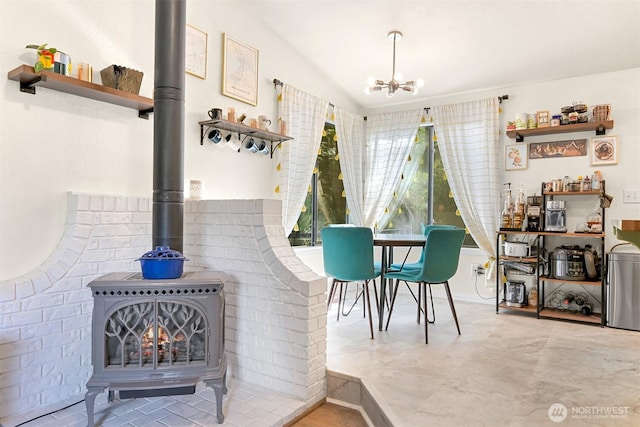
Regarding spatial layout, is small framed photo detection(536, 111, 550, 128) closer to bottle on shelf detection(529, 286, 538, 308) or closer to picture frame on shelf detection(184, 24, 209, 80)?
bottle on shelf detection(529, 286, 538, 308)

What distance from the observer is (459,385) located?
228cm

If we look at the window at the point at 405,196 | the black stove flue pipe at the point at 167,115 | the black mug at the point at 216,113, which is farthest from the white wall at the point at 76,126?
the window at the point at 405,196

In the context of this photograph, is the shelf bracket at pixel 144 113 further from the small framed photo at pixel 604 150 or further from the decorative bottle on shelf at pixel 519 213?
the small framed photo at pixel 604 150

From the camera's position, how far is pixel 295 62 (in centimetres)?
418

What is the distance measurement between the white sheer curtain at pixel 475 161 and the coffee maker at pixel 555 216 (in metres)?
0.50

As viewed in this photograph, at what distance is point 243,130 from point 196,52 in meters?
0.71

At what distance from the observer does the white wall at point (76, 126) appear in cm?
211

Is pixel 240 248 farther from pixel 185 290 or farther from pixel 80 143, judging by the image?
pixel 80 143

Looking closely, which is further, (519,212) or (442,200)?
(442,200)

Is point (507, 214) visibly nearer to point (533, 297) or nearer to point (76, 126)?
point (533, 297)

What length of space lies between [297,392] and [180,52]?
2044 mm

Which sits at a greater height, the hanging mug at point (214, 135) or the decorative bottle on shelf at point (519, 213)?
the hanging mug at point (214, 135)

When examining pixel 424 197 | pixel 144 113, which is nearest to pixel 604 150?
pixel 424 197

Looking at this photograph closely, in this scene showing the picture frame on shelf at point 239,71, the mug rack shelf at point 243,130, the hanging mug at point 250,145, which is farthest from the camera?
the hanging mug at point 250,145
